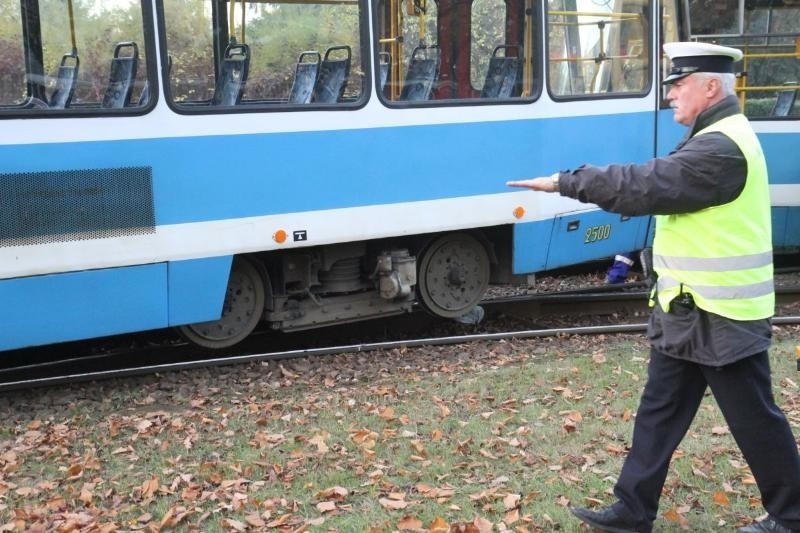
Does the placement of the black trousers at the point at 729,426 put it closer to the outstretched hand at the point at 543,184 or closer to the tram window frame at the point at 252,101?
the outstretched hand at the point at 543,184

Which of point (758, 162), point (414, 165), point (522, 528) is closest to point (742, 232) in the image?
point (758, 162)

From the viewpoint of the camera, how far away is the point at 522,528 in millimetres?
4070

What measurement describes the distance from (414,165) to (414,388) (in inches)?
67.7

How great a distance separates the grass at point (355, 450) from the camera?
430 centimetres

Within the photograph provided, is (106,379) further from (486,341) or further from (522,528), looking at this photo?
(522,528)

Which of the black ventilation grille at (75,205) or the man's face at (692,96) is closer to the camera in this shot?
the man's face at (692,96)

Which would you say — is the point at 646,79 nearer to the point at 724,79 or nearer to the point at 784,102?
the point at 784,102

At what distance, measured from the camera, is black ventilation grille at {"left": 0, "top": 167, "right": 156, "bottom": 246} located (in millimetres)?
5750

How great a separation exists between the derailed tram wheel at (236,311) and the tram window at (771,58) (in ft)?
18.1

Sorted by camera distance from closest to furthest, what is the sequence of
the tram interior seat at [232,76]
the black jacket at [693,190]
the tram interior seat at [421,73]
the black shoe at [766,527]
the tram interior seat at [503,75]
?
the black jacket at [693,190] → the black shoe at [766,527] → the tram interior seat at [232,76] → the tram interior seat at [421,73] → the tram interior seat at [503,75]

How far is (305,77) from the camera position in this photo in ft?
→ 22.3

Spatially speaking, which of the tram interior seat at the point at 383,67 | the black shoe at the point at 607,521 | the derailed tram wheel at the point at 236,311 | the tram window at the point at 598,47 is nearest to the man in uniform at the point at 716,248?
the black shoe at the point at 607,521

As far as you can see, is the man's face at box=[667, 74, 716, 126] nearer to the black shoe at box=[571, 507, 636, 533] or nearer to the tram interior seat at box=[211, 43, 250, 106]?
the black shoe at box=[571, 507, 636, 533]

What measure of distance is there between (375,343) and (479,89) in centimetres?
204
